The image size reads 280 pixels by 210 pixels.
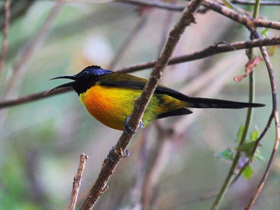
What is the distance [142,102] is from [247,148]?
3.04 feet

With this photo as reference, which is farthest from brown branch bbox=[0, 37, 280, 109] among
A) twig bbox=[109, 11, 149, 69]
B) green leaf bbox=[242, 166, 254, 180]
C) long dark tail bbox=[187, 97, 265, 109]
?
twig bbox=[109, 11, 149, 69]

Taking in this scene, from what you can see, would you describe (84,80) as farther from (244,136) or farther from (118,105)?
(244,136)

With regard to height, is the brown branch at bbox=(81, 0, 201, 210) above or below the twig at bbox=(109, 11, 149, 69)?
below

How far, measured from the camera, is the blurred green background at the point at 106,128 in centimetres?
451

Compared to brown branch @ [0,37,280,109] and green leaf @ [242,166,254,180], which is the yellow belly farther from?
green leaf @ [242,166,254,180]

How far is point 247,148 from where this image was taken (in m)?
2.79

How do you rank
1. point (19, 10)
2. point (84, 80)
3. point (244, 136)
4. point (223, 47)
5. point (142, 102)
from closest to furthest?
point (142, 102), point (223, 47), point (244, 136), point (84, 80), point (19, 10)

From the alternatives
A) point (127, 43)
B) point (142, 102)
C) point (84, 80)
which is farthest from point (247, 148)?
point (127, 43)

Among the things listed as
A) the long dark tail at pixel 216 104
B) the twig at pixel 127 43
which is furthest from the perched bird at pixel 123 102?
the twig at pixel 127 43

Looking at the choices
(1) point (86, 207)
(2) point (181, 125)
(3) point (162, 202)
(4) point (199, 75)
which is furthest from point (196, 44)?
(1) point (86, 207)

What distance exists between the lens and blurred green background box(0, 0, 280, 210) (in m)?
4.51

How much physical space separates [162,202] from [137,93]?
6.07ft

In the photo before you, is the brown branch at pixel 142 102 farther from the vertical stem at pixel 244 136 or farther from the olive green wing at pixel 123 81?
the vertical stem at pixel 244 136

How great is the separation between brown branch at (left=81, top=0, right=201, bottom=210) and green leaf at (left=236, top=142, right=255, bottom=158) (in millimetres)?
771
